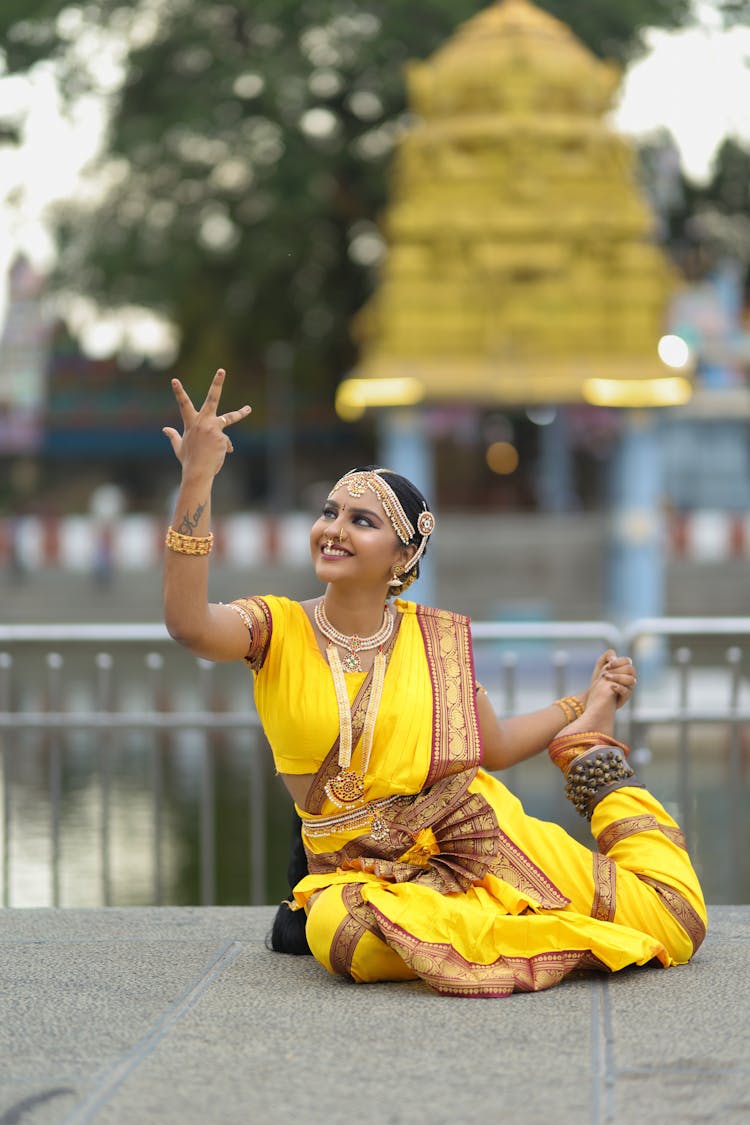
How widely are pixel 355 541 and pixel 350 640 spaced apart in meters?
0.21

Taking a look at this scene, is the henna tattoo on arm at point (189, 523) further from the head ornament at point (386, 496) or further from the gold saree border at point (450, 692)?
the gold saree border at point (450, 692)

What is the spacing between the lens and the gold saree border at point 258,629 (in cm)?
344

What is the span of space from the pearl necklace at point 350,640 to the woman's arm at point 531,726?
12.4 inches

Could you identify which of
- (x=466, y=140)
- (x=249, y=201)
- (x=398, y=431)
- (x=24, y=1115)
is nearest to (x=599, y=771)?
(x=24, y=1115)

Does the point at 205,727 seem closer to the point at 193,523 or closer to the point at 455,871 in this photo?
the point at 455,871

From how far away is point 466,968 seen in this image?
3244 mm

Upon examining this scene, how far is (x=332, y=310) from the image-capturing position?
22.1 m

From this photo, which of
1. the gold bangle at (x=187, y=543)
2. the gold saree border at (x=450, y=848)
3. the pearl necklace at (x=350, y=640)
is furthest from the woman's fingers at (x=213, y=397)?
the gold saree border at (x=450, y=848)

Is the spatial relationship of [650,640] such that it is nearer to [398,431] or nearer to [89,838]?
[398,431]

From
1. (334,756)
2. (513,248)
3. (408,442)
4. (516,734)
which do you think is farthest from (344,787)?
(513,248)

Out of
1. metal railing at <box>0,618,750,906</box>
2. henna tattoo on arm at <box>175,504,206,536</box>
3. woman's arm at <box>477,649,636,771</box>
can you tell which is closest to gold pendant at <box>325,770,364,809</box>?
woman's arm at <box>477,649,636,771</box>

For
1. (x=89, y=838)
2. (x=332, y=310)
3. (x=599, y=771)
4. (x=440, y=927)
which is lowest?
(x=89, y=838)

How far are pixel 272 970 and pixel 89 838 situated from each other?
3.76 meters

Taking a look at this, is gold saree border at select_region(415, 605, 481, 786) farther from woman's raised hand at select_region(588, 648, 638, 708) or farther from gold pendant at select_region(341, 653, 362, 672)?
woman's raised hand at select_region(588, 648, 638, 708)
